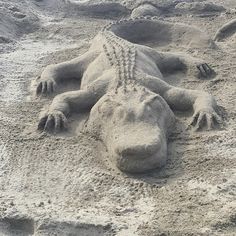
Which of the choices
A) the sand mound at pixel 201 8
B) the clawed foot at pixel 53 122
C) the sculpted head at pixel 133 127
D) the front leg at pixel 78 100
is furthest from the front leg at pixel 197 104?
the sand mound at pixel 201 8

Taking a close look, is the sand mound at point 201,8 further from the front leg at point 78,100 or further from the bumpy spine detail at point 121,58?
the front leg at point 78,100

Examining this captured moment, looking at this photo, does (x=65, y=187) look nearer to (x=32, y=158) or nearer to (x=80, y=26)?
(x=32, y=158)

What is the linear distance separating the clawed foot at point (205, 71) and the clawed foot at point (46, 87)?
1.64 metres

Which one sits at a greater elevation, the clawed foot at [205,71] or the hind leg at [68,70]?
the clawed foot at [205,71]

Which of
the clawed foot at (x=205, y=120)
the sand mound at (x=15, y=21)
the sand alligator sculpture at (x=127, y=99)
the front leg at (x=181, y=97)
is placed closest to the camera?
the sand alligator sculpture at (x=127, y=99)

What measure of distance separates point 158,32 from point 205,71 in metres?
1.68

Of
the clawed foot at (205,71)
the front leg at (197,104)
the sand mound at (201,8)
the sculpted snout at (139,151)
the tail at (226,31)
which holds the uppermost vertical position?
the sculpted snout at (139,151)

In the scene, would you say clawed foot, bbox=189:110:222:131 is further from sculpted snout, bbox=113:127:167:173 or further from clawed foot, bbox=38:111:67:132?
clawed foot, bbox=38:111:67:132

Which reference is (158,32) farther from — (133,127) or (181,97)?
(133,127)

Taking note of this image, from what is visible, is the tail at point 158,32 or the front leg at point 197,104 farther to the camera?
the tail at point 158,32

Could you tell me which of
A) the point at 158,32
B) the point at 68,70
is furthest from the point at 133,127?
the point at 158,32

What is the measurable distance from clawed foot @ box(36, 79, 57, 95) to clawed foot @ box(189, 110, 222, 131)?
70.6 inches

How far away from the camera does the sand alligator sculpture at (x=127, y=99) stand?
441 cm

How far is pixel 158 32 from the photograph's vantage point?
25.9 ft
